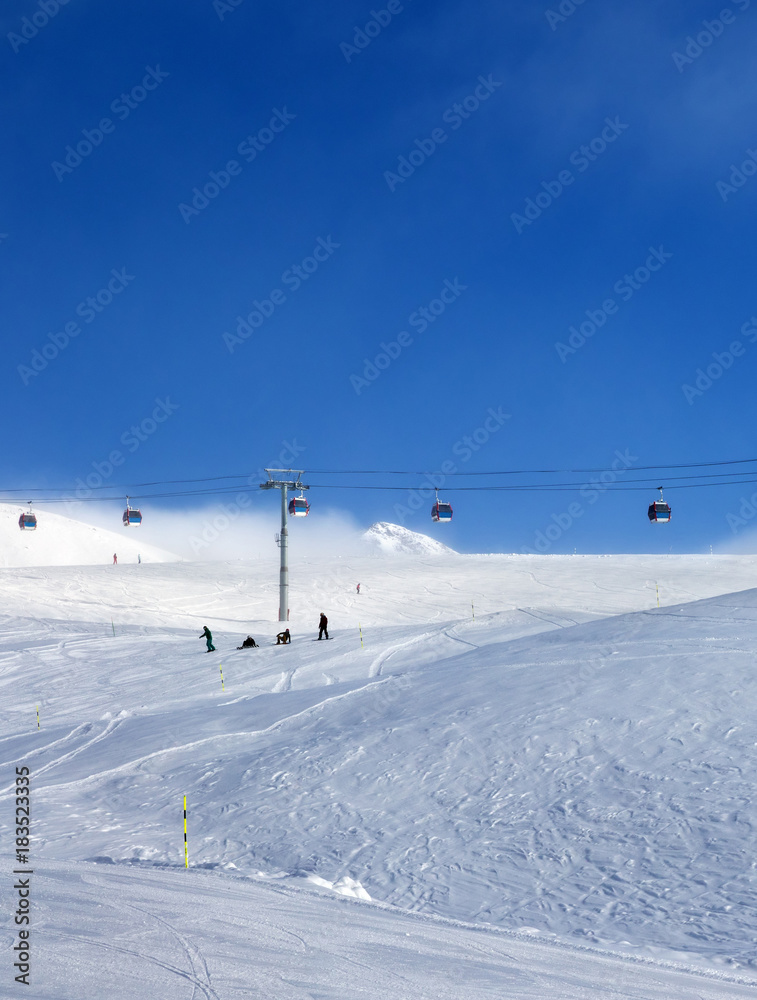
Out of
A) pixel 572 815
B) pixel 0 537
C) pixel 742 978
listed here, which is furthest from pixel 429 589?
pixel 0 537

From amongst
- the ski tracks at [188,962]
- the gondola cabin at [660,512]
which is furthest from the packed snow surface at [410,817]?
the gondola cabin at [660,512]

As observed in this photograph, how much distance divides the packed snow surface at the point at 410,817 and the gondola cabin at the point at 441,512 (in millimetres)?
11487

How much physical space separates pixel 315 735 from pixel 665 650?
8.50 m

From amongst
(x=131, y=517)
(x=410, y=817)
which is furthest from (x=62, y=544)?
(x=410, y=817)

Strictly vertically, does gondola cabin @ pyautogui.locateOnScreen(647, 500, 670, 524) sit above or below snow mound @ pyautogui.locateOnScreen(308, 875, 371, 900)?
above

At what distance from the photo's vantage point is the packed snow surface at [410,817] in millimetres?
7215

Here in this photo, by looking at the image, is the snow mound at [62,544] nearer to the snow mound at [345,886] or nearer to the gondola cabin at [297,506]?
the gondola cabin at [297,506]

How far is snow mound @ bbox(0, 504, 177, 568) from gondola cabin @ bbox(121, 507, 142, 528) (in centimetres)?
8931

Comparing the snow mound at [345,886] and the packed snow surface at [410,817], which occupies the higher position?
the packed snow surface at [410,817]

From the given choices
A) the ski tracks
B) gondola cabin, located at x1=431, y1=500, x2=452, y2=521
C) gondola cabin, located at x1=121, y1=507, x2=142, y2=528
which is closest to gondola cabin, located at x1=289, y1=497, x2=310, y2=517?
gondola cabin, located at x1=431, y1=500, x2=452, y2=521

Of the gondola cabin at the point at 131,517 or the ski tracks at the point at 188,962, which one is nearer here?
the ski tracks at the point at 188,962

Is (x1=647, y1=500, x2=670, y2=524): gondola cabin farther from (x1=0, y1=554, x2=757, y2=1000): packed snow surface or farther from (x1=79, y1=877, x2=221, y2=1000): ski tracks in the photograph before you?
(x1=79, y1=877, x2=221, y2=1000): ski tracks

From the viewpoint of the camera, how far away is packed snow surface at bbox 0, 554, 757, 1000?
7215 millimetres

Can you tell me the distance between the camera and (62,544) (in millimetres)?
142125
